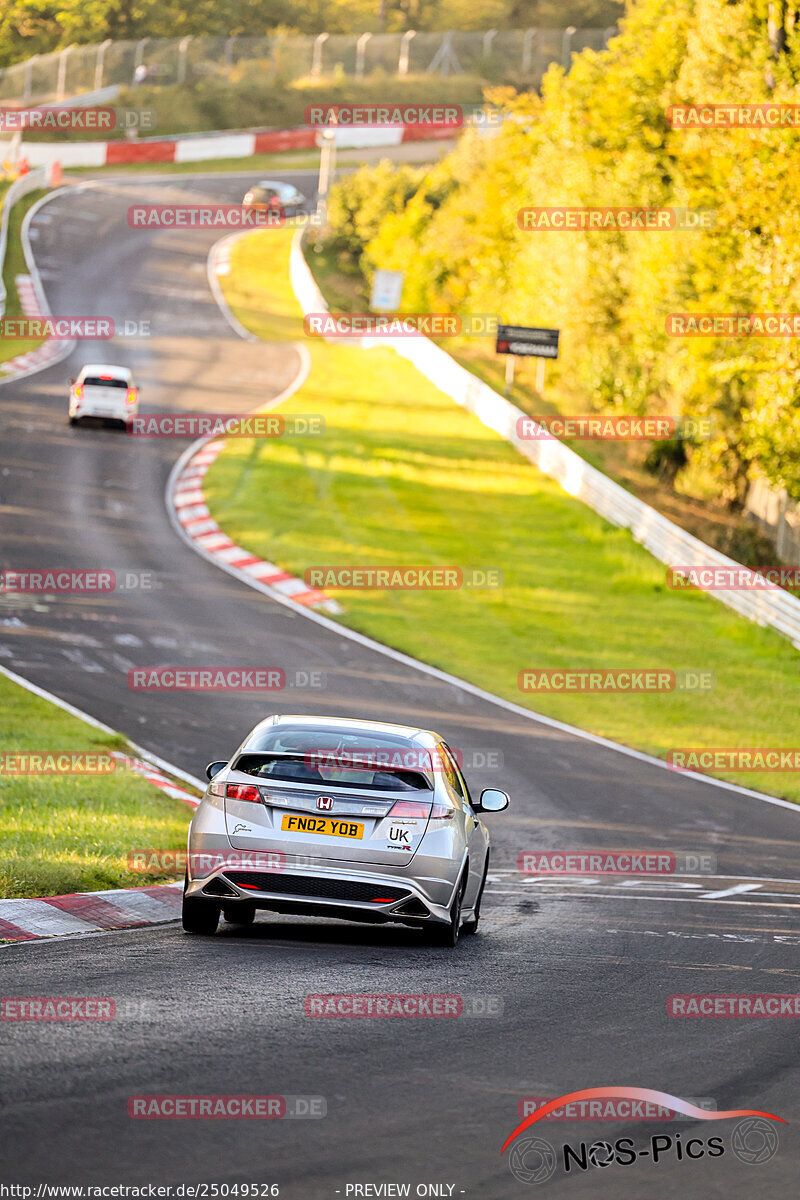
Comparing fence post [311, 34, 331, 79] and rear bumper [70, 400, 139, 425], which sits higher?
fence post [311, 34, 331, 79]

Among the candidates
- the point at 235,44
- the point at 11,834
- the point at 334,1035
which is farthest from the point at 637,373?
the point at 235,44

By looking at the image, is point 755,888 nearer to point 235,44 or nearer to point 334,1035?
point 334,1035

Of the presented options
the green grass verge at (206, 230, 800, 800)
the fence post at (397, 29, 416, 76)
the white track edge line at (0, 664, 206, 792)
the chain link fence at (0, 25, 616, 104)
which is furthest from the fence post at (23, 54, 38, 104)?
the white track edge line at (0, 664, 206, 792)

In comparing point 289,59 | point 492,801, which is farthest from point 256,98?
point 492,801

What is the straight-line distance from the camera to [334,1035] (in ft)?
21.3

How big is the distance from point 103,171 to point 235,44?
67.2 ft

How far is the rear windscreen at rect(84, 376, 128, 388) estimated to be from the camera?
3641 cm

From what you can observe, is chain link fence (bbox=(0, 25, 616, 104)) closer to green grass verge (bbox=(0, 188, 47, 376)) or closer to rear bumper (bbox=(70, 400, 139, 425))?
green grass verge (bbox=(0, 188, 47, 376))

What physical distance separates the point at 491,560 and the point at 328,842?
21.5 meters

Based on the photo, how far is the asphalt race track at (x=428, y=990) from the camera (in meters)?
5.01

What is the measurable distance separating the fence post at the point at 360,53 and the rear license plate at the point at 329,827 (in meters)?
89.3

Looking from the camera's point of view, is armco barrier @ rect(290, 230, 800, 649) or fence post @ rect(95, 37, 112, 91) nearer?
armco barrier @ rect(290, 230, 800, 649)

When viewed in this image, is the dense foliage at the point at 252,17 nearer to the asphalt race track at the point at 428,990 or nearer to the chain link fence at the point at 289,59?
the chain link fence at the point at 289,59

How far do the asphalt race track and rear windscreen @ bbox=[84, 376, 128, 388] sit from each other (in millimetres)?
15212
